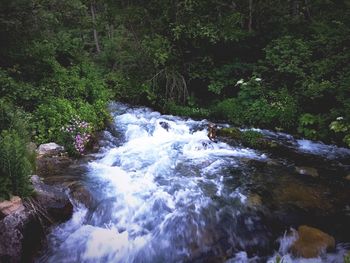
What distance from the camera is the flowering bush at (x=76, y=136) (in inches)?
323

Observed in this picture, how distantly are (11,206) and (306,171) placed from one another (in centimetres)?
619

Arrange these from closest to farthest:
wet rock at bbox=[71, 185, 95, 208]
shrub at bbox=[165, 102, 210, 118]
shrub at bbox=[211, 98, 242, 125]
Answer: wet rock at bbox=[71, 185, 95, 208], shrub at bbox=[211, 98, 242, 125], shrub at bbox=[165, 102, 210, 118]

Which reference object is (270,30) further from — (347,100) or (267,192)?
(267,192)

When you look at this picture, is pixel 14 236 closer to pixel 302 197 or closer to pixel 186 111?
pixel 302 197

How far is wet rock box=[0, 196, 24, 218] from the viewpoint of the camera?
15.4 ft

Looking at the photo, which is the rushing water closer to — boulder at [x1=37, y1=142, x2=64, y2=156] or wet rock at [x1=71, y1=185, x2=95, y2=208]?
wet rock at [x1=71, y1=185, x2=95, y2=208]

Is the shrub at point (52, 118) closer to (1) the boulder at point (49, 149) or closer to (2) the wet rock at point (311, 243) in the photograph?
(1) the boulder at point (49, 149)

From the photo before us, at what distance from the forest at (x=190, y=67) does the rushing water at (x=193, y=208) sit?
5.26ft

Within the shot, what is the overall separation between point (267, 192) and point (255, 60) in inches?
324

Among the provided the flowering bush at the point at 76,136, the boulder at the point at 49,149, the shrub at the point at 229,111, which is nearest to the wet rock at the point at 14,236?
the boulder at the point at 49,149

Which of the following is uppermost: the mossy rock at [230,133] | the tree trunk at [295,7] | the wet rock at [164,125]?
the tree trunk at [295,7]

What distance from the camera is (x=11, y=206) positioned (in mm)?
4824

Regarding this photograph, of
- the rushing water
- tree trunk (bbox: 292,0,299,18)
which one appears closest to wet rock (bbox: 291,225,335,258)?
the rushing water

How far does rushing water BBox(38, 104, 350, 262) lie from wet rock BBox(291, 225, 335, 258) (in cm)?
14
